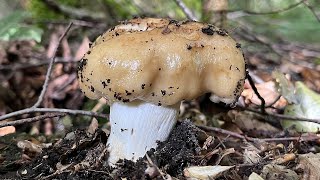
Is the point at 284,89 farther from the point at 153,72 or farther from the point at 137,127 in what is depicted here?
the point at 153,72

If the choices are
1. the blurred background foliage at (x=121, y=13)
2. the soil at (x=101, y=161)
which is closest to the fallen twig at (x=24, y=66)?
the blurred background foliage at (x=121, y=13)

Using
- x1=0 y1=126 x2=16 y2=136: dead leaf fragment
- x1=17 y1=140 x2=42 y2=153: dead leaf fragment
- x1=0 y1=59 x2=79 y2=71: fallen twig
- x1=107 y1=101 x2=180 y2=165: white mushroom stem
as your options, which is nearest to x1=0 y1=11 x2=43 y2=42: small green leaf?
x1=0 y1=59 x2=79 y2=71: fallen twig

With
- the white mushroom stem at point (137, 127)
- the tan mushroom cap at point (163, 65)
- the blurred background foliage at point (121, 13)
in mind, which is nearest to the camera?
the tan mushroom cap at point (163, 65)

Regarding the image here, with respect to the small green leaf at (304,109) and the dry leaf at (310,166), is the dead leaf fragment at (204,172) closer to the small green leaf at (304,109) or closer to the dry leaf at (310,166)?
the dry leaf at (310,166)

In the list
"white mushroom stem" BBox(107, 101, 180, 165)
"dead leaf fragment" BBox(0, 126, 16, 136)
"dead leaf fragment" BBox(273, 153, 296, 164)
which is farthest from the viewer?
"dead leaf fragment" BBox(0, 126, 16, 136)

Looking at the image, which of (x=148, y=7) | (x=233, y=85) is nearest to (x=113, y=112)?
(x=233, y=85)

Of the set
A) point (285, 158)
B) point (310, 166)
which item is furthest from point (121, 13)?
point (310, 166)

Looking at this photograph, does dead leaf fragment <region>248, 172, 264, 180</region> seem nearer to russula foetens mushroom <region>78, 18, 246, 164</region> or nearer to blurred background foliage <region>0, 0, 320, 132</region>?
russula foetens mushroom <region>78, 18, 246, 164</region>

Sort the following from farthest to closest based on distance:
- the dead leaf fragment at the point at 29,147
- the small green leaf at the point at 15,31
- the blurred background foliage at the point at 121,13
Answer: the blurred background foliage at the point at 121,13 → the small green leaf at the point at 15,31 → the dead leaf fragment at the point at 29,147
